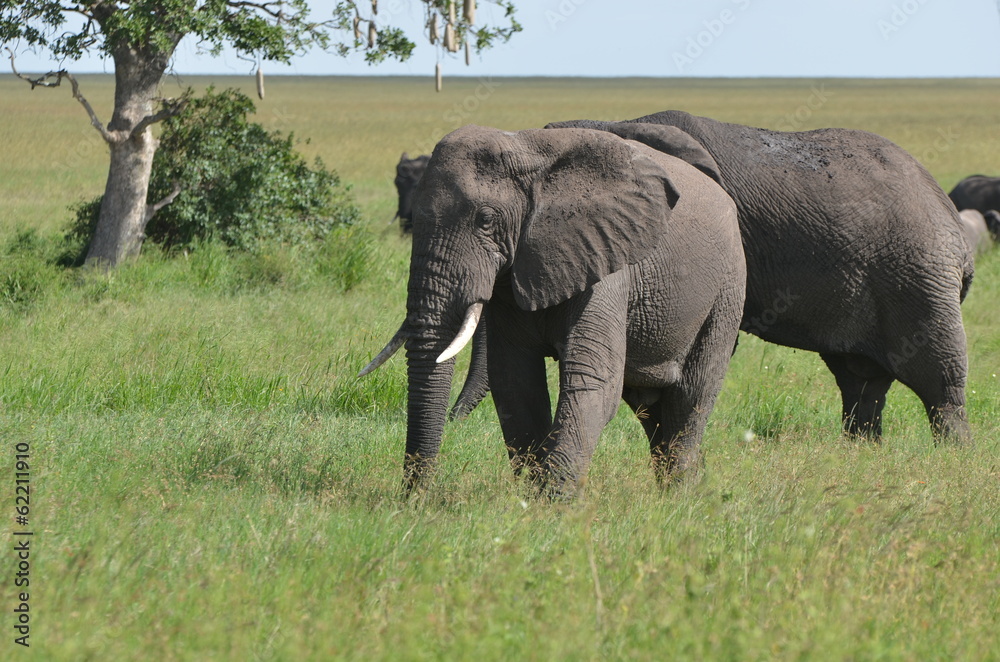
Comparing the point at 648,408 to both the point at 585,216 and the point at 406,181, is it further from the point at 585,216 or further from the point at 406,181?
the point at 406,181

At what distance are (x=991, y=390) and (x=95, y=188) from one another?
22.2 meters

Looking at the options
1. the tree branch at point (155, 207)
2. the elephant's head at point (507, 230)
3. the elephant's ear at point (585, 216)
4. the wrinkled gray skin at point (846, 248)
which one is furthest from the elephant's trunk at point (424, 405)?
the tree branch at point (155, 207)

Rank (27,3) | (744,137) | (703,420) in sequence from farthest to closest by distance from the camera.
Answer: (27,3) → (744,137) → (703,420)

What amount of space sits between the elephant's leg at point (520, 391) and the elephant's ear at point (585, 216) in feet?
1.96

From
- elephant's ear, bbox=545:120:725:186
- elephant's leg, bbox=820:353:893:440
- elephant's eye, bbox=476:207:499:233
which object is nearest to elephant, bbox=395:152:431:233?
elephant's leg, bbox=820:353:893:440

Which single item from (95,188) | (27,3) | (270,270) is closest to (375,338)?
(270,270)

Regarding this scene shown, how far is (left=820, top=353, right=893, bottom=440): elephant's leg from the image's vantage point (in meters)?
8.24

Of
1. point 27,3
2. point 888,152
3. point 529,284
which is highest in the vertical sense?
point 27,3

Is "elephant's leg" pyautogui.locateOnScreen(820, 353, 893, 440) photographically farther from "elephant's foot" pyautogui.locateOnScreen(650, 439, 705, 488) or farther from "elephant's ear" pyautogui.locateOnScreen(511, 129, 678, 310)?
"elephant's ear" pyautogui.locateOnScreen(511, 129, 678, 310)

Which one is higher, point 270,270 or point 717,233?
point 717,233

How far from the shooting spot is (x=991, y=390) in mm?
10195

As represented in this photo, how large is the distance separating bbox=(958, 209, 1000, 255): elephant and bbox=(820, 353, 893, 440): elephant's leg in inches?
398

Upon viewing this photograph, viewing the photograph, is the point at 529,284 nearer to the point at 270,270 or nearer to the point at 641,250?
the point at 641,250

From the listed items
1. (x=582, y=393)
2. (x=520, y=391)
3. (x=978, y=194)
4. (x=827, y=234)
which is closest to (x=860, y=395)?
(x=827, y=234)
